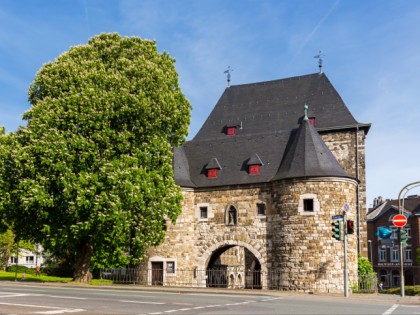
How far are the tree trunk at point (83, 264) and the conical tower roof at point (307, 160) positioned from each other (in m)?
11.5

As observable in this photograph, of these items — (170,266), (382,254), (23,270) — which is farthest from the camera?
(382,254)

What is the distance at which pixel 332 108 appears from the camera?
38.9 metres

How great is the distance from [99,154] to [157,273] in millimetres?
9110

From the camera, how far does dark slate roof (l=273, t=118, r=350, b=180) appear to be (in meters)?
28.9

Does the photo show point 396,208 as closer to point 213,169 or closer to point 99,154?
point 213,169

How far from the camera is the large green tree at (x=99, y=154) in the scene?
25984 millimetres

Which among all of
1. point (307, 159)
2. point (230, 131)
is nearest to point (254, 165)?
point (307, 159)

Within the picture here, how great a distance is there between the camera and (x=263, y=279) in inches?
1177

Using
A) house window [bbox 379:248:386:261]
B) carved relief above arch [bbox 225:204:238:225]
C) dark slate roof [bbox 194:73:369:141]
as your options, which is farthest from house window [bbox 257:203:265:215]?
house window [bbox 379:248:386:261]

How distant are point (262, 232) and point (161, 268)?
22.1 feet

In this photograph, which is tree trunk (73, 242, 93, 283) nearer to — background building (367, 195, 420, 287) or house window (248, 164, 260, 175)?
house window (248, 164, 260, 175)

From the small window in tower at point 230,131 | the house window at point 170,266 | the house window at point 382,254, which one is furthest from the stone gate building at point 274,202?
the house window at point 382,254

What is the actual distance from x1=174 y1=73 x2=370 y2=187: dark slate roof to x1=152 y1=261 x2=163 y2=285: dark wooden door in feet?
17.1

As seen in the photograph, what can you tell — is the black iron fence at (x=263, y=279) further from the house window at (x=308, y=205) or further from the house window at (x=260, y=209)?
the house window at (x=260, y=209)
